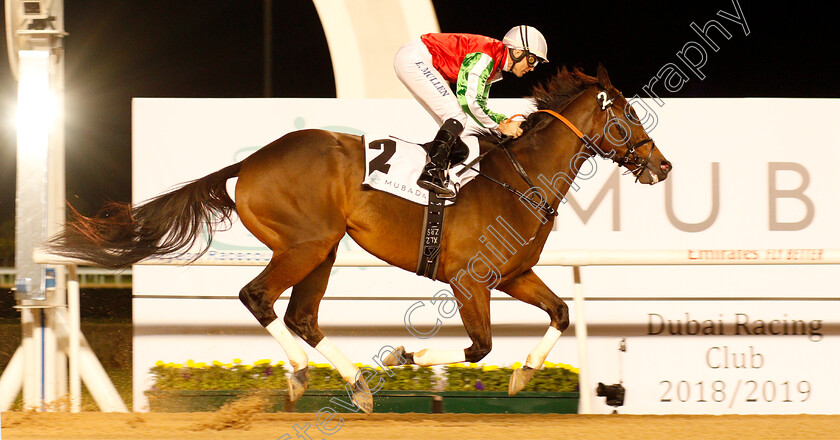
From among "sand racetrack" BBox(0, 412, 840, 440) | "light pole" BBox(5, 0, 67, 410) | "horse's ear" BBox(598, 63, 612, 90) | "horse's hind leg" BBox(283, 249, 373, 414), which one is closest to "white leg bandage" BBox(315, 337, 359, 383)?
"horse's hind leg" BBox(283, 249, 373, 414)

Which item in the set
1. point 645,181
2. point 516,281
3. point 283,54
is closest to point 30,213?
point 516,281

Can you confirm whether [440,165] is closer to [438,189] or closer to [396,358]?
[438,189]

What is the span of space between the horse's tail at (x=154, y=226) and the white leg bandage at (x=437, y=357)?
45.4 inches

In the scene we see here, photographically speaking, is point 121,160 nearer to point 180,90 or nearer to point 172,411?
point 180,90

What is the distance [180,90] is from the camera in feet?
54.2

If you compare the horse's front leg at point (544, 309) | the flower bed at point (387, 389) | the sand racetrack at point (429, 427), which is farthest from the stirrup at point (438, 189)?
the flower bed at point (387, 389)

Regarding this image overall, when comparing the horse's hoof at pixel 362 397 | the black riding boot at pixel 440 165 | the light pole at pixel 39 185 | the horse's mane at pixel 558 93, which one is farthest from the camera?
the light pole at pixel 39 185

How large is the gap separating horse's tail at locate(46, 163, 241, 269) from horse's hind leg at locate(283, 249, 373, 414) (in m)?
0.52

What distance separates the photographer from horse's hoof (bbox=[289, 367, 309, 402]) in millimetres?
3764

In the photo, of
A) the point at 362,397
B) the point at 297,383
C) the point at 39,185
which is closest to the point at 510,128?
the point at 362,397

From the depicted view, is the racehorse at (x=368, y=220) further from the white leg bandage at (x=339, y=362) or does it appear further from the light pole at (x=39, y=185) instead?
the light pole at (x=39, y=185)

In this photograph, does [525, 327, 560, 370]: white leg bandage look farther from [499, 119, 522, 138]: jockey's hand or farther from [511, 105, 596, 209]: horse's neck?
[499, 119, 522, 138]: jockey's hand

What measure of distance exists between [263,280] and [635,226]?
220 cm

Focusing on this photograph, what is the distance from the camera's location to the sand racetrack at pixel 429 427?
3.56 metres
